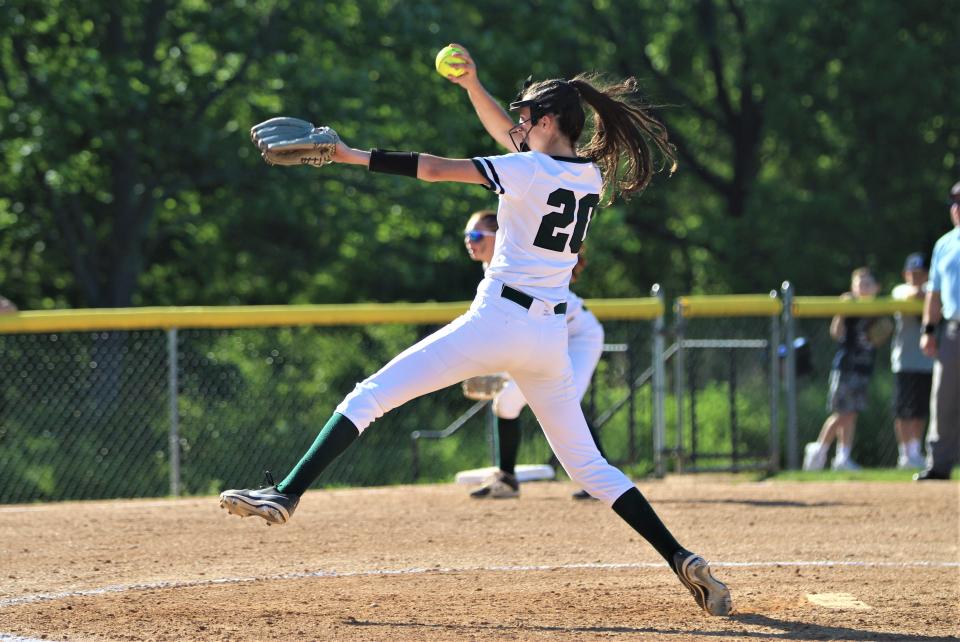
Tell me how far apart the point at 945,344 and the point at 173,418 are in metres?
6.21

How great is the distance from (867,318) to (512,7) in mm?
10433

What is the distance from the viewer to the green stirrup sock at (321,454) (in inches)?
211

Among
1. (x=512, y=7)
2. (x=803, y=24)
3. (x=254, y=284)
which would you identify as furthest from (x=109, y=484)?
(x=803, y=24)

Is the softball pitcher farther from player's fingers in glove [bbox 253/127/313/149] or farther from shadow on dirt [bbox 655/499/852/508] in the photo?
shadow on dirt [bbox 655/499/852/508]

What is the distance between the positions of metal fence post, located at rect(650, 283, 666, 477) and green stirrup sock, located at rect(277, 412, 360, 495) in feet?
22.4

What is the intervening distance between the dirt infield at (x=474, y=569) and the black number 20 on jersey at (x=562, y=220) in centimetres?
153

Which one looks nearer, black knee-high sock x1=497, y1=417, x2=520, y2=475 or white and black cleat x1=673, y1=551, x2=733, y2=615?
white and black cleat x1=673, y1=551, x2=733, y2=615

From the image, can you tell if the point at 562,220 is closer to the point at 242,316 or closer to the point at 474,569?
the point at 474,569

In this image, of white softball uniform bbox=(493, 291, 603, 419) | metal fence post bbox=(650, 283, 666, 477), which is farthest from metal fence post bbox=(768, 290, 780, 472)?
white softball uniform bbox=(493, 291, 603, 419)

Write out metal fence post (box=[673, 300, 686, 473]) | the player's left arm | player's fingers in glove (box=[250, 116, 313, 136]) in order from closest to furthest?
the player's left arm → player's fingers in glove (box=[250, 116, 313, 136]) → metal fence post (box=[673, 300, 686, 473])

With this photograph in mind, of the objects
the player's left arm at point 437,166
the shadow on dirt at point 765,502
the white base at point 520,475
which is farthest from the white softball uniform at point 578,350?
the player's left arm at point 437,166

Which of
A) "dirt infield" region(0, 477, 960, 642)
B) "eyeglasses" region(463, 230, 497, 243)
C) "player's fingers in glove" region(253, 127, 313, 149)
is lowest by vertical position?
"dirt infield" region(0, 477, 960, 642)

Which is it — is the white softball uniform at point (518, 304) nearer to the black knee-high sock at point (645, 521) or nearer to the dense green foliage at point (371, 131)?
the black knee-high sock at point (645, 521)

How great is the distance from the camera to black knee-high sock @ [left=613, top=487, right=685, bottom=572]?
18.3 ft
